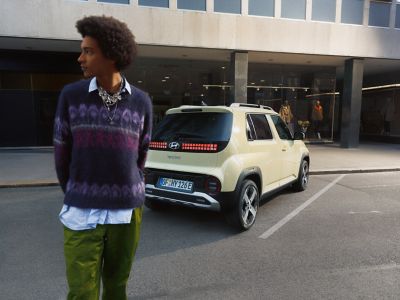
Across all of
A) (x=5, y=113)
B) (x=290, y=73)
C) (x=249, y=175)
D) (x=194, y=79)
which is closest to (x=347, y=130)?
(x=290, y=73)

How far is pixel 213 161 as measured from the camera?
4.48 metres

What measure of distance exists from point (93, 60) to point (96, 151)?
0.50m

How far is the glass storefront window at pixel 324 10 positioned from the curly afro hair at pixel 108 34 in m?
13.6

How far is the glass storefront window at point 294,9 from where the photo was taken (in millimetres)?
13094

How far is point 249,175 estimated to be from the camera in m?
4.77

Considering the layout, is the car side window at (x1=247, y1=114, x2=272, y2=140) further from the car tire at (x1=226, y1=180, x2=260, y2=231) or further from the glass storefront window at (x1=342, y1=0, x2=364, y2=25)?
the glass storefront window at (x1=342, y1=0, x2=364, y2=25)

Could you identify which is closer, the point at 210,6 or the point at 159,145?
the point at 159,145

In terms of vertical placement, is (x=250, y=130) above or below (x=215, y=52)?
below

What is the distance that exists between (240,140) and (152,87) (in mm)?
11648

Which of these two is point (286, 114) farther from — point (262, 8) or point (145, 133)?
point (145, 133)

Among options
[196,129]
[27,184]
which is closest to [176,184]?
[196,129]

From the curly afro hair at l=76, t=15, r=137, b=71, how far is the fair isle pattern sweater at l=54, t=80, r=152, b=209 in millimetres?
228

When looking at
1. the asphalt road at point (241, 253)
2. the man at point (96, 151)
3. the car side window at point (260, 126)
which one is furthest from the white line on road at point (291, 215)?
the man at point (96, 151)

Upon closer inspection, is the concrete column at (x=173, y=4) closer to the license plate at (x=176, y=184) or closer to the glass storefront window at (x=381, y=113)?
the license plate at (x=176, y=184)
